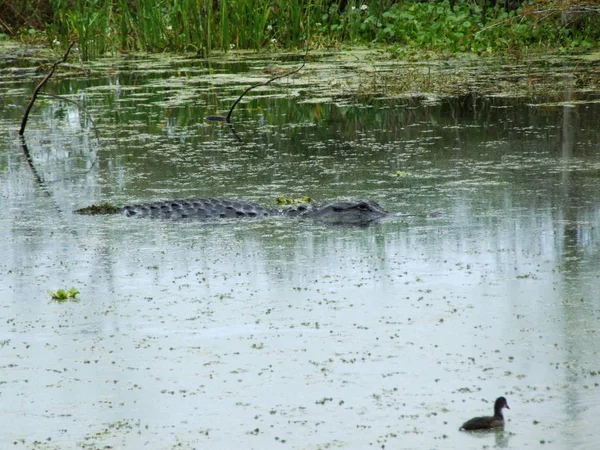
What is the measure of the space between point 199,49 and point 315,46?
146 cm

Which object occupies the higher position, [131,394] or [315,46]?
[315,46]

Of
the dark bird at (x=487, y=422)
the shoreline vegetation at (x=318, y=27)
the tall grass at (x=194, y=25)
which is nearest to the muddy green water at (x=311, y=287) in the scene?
the dark bird at (x=487, y=422)

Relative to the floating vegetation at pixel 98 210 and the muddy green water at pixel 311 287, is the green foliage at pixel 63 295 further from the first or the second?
the floating vegetation at pixel 98 210

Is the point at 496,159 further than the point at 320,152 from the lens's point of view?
No

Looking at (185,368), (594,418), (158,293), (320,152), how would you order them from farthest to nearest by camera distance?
(320,152), (158,293), (185,368), (594,418)

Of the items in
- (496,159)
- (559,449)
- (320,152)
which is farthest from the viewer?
(320,152)

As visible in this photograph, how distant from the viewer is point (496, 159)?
6867mm

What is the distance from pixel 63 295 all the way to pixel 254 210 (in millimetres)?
1575

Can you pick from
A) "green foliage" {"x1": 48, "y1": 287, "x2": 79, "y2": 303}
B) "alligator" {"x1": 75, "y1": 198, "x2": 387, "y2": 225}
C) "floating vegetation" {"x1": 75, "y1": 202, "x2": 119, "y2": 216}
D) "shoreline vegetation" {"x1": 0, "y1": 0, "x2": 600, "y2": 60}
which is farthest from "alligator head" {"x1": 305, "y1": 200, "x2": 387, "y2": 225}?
"shoreline vegetation" {"x1": 0, "y1": 0, "x2": 600, "y2": 60}

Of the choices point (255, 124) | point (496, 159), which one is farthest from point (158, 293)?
point (255, 124)

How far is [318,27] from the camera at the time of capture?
13.7 metres

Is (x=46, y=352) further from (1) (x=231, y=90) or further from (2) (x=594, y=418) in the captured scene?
(1) (x=231, y=90)

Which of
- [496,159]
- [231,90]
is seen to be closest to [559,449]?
[496,159]

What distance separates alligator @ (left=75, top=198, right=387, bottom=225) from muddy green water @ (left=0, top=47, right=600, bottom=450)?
112 millimetres
